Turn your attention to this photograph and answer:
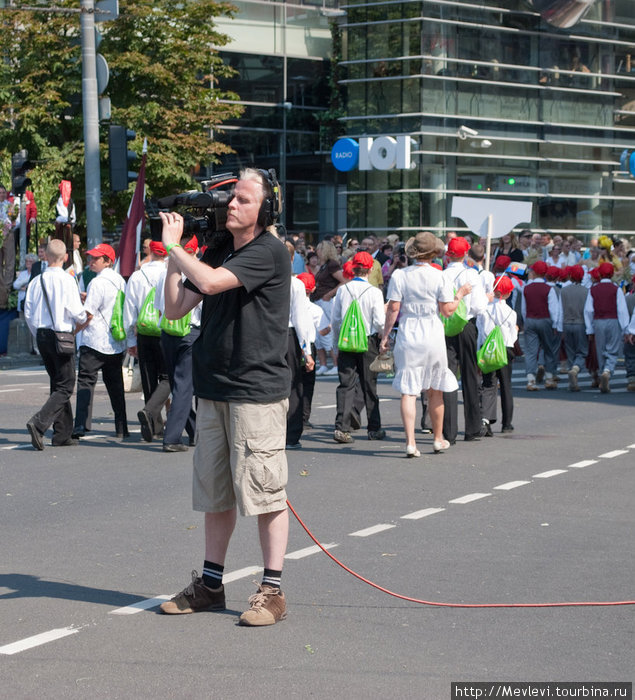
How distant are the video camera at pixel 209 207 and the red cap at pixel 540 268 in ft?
42.7

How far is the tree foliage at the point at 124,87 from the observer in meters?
33.6

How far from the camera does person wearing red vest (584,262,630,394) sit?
750 inches

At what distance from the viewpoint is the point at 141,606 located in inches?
245

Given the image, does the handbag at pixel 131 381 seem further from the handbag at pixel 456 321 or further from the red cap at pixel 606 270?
the red cap at pixel 606 270

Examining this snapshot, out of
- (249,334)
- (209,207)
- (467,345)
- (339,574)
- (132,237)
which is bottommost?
(339,574)

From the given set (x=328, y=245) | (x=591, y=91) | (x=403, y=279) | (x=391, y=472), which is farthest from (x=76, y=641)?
(x=591, y=91)

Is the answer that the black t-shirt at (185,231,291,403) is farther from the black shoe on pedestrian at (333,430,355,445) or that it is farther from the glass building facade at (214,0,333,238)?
the glass building facade at (214,0,333,238)

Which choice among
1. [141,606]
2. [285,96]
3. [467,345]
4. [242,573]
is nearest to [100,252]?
[467,345]

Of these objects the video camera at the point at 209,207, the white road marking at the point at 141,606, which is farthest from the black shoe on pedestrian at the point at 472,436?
the video camera at the point at 209,207

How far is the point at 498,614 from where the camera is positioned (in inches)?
241

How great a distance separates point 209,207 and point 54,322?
6.49m

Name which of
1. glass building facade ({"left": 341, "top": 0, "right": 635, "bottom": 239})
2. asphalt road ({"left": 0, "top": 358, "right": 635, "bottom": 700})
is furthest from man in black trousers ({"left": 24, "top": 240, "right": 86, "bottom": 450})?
glass building facade ({"left": 341, "top": 0, "right": 635, "bottom": 239})

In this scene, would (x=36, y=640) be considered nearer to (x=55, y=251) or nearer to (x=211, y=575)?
(x=211, y=575)

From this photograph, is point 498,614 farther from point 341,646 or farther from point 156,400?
point 156,400
